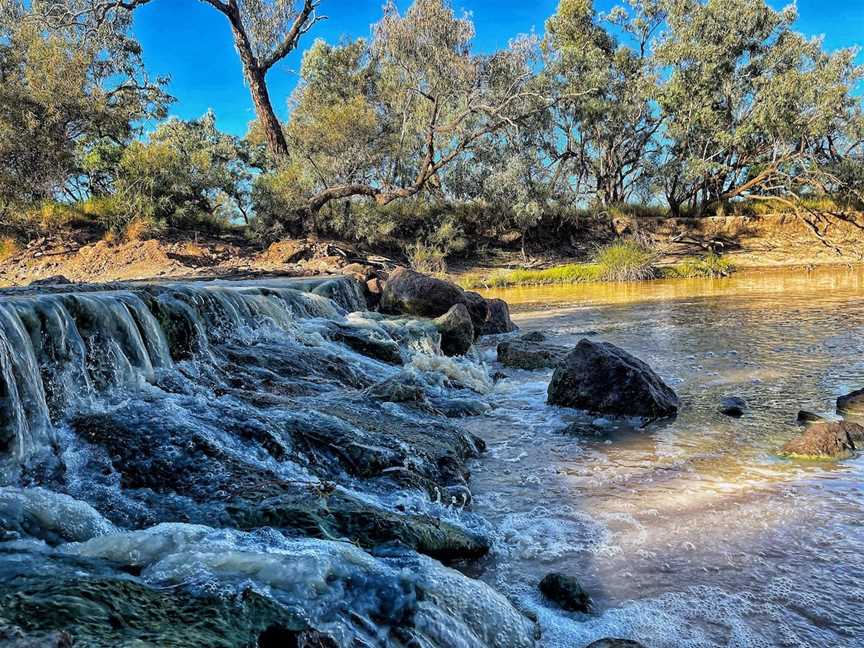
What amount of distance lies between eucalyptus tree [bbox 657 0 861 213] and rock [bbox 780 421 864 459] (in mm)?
22075

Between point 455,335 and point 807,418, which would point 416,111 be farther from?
point 807,418

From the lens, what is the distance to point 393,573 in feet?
7.61

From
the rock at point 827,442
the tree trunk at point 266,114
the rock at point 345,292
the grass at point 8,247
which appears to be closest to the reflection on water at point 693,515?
the rock at point 827,442

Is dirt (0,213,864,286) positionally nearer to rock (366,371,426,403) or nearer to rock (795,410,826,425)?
rock (366,371,426,403)

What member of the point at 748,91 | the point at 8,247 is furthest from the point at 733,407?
the point at 748,91

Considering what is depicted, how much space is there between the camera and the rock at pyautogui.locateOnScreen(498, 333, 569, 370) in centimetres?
750

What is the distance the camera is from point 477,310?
10.5 metres

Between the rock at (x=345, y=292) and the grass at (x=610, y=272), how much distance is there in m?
8.12

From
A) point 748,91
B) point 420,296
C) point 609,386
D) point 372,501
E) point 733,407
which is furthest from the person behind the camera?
point 748,91

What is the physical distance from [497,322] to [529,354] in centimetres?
353

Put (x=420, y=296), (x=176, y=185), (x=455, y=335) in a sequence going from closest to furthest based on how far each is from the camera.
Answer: (x=455, y=335), (x=420, y=296), (x=176, y=185)

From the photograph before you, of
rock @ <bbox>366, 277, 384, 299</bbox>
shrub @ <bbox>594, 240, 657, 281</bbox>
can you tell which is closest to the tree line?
shrub @ <bbox>594, 240, 657, 281</bbox>

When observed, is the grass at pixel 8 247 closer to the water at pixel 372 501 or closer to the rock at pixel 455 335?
the water at pixel 372 501

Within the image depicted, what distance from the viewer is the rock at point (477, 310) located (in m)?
10.3
